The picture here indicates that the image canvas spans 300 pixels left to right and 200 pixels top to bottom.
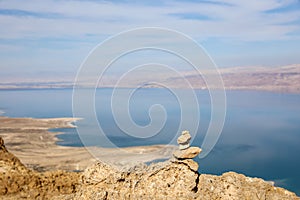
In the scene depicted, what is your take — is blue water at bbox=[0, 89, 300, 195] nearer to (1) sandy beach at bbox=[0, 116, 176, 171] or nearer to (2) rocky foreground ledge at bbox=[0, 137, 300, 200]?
(1) sandy beach at bbox=[0, 116, 176, 171]

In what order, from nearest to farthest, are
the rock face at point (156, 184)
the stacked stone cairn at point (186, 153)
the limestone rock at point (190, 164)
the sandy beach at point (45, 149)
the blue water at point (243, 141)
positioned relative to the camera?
the rock face at point (156, 184)
the limestone rock at point (190, 164)
the stacked stone cairn at point (186, 153)
the sandy beach at point (45, 149)
the blue water at point (243, 141)

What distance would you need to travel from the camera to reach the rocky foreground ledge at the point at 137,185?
9.45 metres

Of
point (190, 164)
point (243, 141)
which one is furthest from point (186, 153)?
point (243, 141)

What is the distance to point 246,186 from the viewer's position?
10.4 meters

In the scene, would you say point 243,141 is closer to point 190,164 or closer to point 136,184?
point 190,164

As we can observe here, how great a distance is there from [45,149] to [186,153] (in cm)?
5193

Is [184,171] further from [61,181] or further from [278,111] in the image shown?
[278,111]

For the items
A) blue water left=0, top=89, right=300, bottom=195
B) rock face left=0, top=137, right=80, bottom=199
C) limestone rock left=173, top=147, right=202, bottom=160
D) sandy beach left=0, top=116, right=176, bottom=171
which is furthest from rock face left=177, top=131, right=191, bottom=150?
blue water left=0, top=89, right=300, bottom=195

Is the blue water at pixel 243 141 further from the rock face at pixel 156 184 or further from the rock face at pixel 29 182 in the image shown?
the rock face at pixel 156 184

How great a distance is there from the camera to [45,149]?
191 feet

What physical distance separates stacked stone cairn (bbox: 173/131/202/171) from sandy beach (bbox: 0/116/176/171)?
18.9 meters

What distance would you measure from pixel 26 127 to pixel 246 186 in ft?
262

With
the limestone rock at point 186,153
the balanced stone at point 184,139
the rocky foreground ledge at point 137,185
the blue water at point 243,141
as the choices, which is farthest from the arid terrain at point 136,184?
the blue water at point 243,141

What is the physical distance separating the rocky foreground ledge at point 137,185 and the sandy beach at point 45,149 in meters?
18.9
